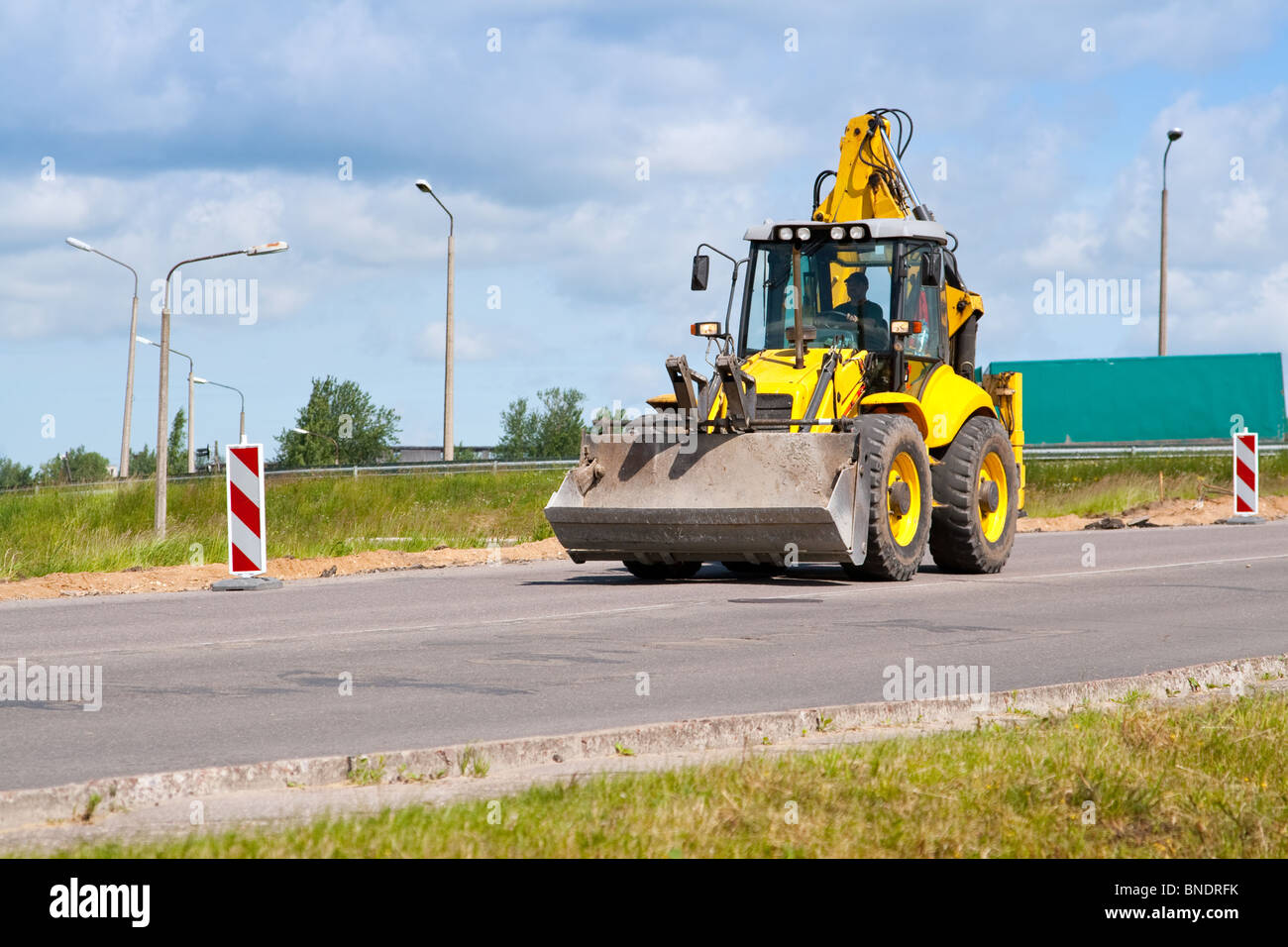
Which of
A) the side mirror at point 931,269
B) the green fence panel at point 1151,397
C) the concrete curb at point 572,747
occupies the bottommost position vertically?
the concrete curb at point 572,747

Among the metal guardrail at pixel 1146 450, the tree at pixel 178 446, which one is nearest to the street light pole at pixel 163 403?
the metal guardrail at pixel 1146 450

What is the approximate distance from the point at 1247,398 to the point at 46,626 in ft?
130

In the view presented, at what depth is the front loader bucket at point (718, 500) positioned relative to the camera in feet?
42.7

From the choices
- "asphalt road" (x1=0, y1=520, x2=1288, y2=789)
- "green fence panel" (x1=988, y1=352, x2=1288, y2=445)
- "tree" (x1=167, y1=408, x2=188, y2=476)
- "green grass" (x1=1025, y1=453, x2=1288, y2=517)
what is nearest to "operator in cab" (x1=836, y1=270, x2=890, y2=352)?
→ "asphalt road" (x1=0, y1=520, x2=1288, y2=789)

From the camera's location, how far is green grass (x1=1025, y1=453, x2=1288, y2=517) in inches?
1312

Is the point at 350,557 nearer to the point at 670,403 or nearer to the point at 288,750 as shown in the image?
the point at 670,403

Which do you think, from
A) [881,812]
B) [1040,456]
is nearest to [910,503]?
[881,812]

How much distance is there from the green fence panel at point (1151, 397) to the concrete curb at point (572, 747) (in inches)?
1506

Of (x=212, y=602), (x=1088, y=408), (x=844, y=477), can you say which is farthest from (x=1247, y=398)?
(x=212, y=602)

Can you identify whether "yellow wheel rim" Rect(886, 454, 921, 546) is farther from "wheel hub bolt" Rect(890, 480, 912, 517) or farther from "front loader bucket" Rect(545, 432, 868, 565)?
"front loader bucket" Rect(545, 432, 868, 565)

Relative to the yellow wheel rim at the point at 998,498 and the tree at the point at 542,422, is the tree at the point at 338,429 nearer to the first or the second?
the tree at the point at 542,422

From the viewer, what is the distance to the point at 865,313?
14992 mm

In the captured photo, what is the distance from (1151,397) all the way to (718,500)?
35.8 m
